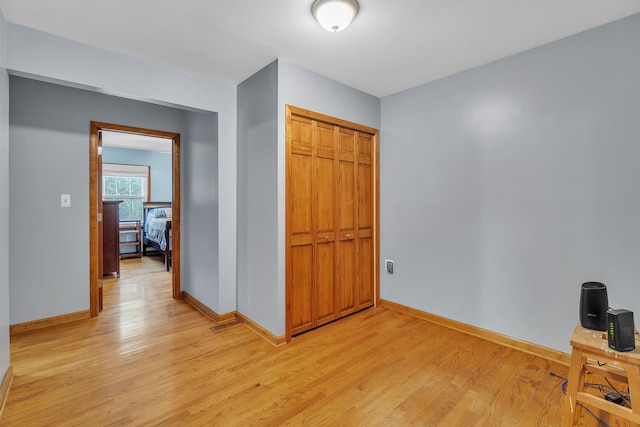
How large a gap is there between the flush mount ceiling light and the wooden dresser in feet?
Answer: 13.6

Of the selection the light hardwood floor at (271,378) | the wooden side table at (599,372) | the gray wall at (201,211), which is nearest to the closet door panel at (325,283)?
the light hardwood floor at (271,378)

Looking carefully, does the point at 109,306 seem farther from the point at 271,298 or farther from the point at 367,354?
the point at 367,354

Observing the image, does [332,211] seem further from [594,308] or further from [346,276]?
[594,308]

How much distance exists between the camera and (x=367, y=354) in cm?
237

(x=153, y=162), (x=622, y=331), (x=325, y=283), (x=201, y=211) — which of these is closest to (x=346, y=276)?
(x=325, y=283)

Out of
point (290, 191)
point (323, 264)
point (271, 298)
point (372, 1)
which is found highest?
point (372, 1)

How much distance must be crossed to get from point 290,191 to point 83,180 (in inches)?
87.5

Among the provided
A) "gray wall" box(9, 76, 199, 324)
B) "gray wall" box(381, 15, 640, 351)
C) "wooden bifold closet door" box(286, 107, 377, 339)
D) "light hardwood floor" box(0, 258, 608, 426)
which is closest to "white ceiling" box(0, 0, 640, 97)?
"gray wall" box(381, 15, 640, 351)

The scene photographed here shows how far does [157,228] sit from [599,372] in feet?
21.1

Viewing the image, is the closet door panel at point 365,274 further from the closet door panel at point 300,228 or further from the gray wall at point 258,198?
the gray wall at point 258,198

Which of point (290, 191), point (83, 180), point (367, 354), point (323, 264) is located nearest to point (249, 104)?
point (290, 191)

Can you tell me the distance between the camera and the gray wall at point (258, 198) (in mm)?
2535

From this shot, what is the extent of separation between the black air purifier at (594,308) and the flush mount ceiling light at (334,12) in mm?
2181

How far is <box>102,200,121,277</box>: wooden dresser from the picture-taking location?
4383 millimetres
